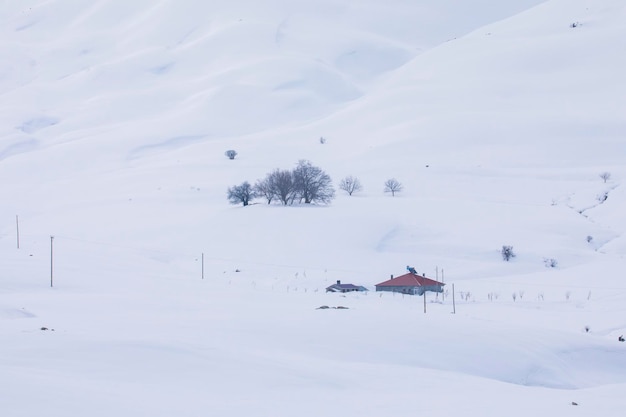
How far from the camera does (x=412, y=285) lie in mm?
33156

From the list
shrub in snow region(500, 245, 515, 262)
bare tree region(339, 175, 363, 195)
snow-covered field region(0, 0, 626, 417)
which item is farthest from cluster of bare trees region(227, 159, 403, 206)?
shrub in snow region(500, 245, 515, 262)

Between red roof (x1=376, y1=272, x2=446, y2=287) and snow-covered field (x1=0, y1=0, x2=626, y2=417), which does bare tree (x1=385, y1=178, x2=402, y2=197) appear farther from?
red roof (x1=376, y1=272, x2=446, y2=287)

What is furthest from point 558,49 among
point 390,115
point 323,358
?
point 323,358

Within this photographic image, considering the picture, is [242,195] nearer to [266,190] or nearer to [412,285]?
[266,190]

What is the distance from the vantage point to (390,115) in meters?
79.8

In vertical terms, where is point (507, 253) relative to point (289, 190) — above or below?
below

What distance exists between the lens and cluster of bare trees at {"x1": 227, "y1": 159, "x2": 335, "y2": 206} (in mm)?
50375

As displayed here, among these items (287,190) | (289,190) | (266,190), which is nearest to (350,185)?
(289,190)

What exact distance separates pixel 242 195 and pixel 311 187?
4175 mm

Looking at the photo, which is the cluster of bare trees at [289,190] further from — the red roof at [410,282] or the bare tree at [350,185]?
the red roof at [410,282]

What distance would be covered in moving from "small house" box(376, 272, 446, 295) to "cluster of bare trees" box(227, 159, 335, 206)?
55.8 ft

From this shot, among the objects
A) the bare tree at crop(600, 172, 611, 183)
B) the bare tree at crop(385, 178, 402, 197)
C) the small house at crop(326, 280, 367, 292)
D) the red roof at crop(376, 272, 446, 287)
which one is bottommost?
→ the small house at crop(326, 280, 367, 292)

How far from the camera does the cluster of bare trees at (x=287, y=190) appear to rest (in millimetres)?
50375

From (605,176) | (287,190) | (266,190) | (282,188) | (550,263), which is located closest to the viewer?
(550,263)
